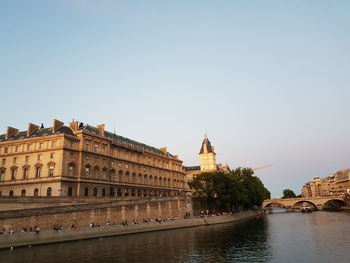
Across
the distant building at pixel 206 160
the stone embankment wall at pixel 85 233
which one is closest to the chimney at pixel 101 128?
the stone embankment wall at pixel 85 233

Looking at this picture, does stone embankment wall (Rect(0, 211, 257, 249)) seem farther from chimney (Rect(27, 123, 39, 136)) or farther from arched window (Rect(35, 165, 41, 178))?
chimney (Rect(27, 123, 39, 136))

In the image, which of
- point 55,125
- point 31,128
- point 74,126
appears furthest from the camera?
point 31,128

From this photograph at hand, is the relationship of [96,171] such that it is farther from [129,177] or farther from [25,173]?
[25,173]

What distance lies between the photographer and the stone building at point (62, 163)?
6316 centimetres

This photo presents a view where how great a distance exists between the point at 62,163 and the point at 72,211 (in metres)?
17.4

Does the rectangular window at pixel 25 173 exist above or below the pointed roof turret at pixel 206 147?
below

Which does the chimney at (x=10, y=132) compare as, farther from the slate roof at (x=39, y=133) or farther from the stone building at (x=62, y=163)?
the slate roof at (x=39, y=133)

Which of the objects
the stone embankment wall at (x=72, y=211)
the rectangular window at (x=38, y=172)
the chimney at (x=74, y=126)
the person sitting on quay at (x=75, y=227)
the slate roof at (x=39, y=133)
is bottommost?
the person sitting on quay at (x=75, y=227)

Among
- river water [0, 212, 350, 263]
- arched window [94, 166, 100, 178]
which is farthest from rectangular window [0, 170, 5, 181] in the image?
river water [0, 212, 350, 263]

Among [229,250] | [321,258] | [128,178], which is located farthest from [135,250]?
[128,178]

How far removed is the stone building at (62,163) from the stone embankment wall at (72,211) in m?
9.17

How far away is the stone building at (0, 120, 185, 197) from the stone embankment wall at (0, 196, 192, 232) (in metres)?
9.17

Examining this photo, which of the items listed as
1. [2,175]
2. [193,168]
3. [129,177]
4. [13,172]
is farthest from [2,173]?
[193,168]

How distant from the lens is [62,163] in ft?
204
